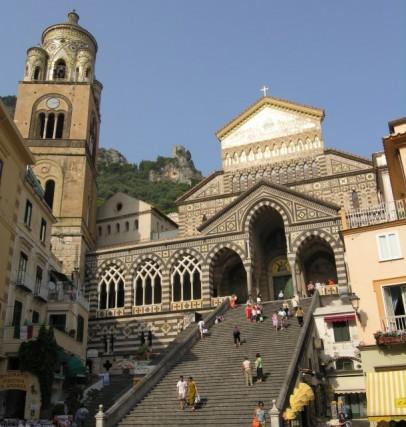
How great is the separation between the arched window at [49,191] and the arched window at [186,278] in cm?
1062

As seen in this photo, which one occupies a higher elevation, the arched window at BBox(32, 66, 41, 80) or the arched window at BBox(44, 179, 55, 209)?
the arched window at BBox(32, 66, 41, 80)

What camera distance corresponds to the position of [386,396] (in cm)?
1400

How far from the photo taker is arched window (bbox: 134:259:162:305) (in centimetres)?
3234

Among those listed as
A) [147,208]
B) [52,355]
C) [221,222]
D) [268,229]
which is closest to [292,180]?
[268,229]

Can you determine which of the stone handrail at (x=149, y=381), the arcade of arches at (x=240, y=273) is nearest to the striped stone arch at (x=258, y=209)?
the arcade of arches at (x=240, y=273)

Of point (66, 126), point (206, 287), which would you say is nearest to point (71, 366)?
point (206, 287)

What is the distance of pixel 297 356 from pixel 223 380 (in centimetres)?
272

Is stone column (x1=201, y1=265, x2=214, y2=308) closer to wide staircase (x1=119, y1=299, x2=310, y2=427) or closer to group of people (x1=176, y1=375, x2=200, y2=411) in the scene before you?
wide staircase (x1=119, y1=299, x2=310, y2=427)

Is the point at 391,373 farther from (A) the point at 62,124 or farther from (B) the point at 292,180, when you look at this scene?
(A) the point at 62,124

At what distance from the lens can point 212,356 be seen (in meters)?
20.3

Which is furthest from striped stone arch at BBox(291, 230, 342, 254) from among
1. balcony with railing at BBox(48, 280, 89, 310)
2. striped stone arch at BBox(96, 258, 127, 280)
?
balcony with railing at BBox(48, 280, 89, 310)

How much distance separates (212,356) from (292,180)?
19.1 m

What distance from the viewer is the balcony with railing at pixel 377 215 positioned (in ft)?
59.1

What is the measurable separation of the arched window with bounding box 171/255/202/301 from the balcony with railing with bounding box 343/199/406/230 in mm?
14514
